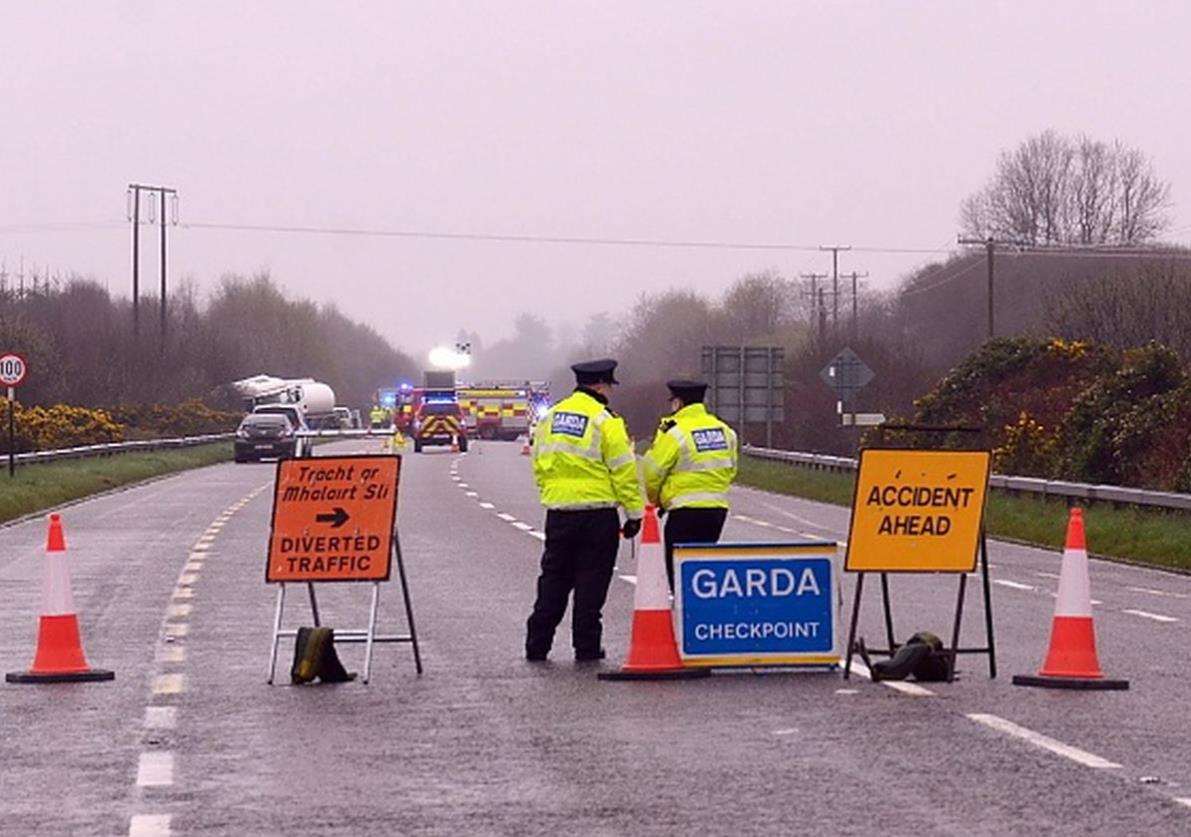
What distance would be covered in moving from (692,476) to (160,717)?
472cm

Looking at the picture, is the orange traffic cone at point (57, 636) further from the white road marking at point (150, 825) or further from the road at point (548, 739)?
the white road marking at point (150, 825)

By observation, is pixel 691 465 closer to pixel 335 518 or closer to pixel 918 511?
pixel 918 511

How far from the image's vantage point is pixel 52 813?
956cm

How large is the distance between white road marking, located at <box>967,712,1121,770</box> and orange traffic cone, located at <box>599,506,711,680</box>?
2252mm

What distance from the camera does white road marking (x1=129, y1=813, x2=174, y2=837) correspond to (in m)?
9.04

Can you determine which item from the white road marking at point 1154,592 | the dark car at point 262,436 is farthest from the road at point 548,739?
the dark car at point 262,436

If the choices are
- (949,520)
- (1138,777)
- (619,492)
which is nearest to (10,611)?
(619,492)

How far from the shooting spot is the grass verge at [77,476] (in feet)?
138

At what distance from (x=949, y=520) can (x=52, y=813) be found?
6594 millimetres

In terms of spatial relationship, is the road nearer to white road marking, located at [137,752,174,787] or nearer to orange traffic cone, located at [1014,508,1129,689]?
white road marking, located at [137,752,174,787]

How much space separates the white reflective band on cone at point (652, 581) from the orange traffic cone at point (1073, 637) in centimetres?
201

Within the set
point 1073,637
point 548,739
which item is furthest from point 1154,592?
point 548,739

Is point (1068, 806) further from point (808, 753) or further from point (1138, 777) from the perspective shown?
point (808, 753)

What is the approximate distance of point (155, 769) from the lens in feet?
35.2
